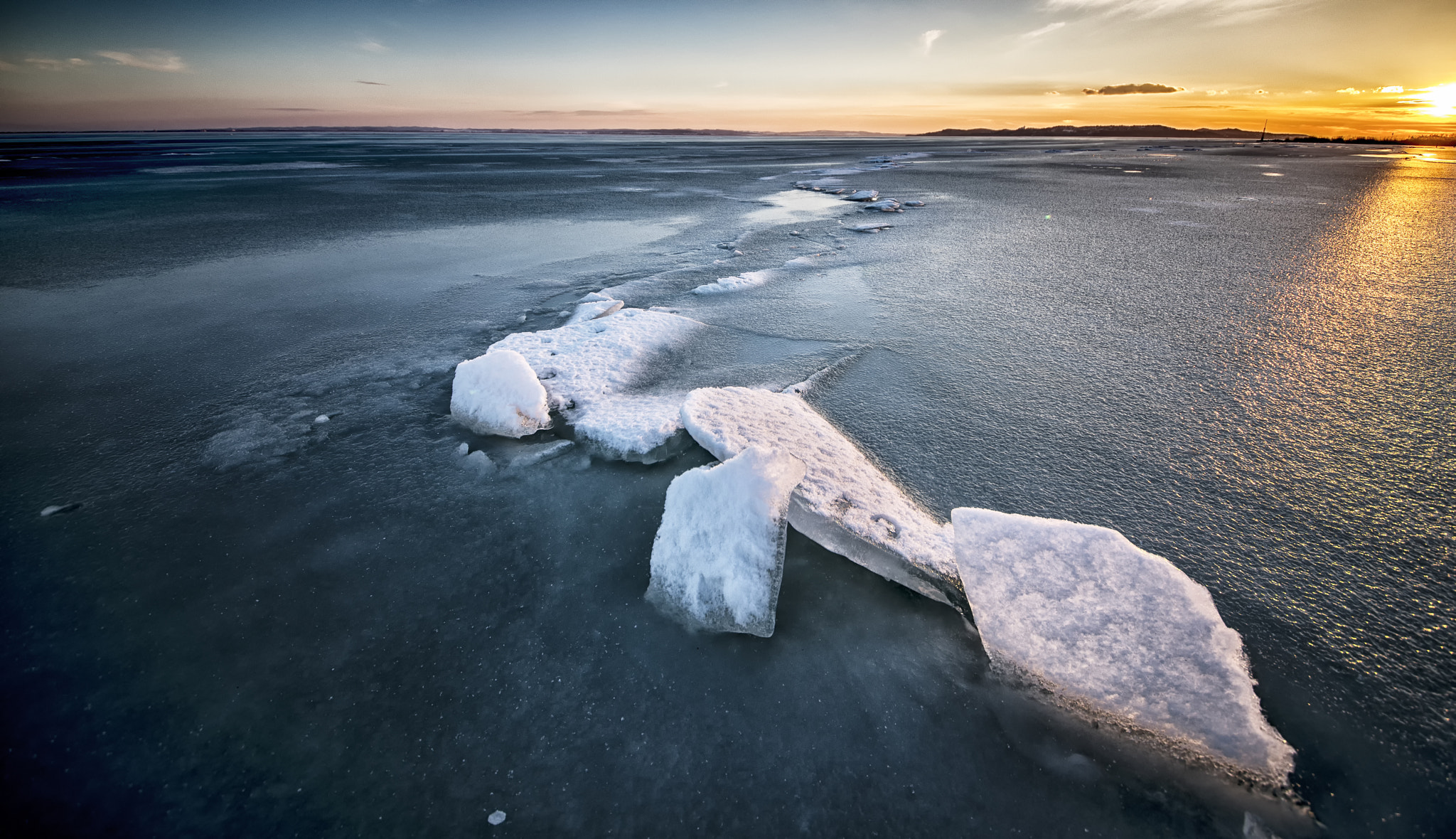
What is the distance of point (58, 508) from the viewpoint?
123 inches

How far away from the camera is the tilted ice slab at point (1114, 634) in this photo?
1.92 m

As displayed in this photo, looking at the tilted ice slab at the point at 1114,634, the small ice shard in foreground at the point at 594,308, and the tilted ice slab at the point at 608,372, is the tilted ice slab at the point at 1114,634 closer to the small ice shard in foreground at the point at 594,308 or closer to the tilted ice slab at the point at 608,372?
the tilted ice slab at the point at 608,372

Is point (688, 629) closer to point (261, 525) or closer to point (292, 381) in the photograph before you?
point (261, 525)

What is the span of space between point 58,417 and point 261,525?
104 inches

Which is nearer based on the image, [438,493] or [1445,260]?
[438,493]

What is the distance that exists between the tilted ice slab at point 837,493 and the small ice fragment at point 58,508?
353 centimetres

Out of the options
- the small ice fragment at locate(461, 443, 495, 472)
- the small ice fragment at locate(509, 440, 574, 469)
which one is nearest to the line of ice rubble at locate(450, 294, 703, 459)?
the small ice fragment at locate(509, 440, 574, 469)

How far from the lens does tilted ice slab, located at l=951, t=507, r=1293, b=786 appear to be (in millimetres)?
1924

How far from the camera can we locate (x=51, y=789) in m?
1.85

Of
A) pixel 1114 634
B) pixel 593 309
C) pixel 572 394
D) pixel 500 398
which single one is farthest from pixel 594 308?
pixel 1114 634

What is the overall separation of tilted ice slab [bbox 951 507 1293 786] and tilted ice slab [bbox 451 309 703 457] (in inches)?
82.0

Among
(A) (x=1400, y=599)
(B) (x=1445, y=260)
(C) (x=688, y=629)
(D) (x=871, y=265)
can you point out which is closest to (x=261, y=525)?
(C) (x=688, y=629)

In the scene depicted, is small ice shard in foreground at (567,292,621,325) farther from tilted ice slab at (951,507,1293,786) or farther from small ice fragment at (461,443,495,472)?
tilted ice slab at (951,507,1293,786)

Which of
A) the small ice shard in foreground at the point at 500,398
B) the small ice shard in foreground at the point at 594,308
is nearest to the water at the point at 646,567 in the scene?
the small ice shard in foreground at the point at 500,398
